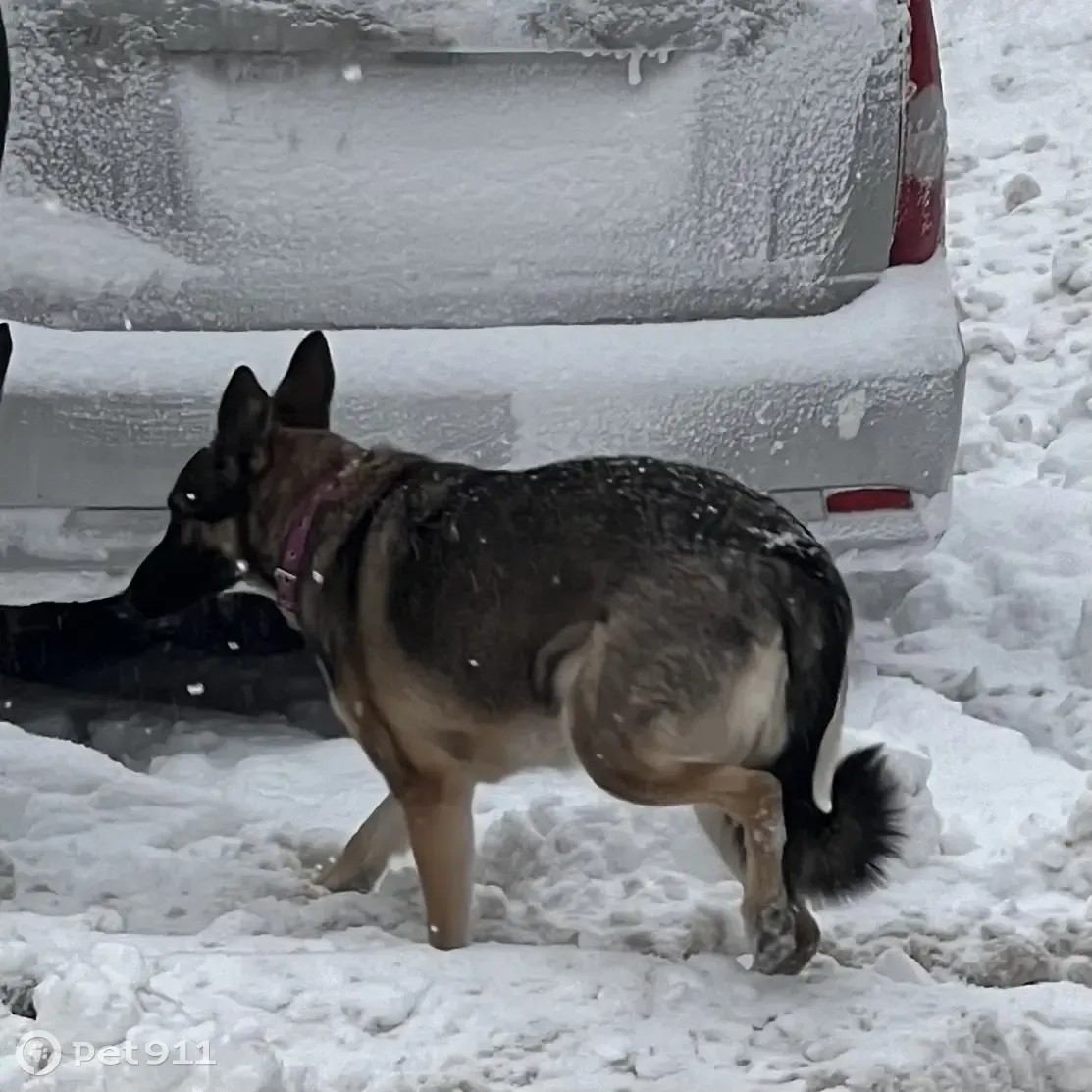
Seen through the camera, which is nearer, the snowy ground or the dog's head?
the snowy ground

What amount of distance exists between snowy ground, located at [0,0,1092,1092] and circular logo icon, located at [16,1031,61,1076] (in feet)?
0.07

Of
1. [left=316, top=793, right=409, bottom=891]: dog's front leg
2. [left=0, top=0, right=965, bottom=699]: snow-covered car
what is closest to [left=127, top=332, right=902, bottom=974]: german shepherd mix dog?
[left=316, top=793, right=409, bottom=891]: dog's front leg

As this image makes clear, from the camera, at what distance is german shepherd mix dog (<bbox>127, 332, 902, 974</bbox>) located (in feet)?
10.2

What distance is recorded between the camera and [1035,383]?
7.68m

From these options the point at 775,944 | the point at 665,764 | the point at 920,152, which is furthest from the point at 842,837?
the point at 920,152

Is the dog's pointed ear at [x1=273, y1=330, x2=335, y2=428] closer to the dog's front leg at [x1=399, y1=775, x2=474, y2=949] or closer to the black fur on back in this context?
the dog's front leg at [x1=399, y1=775, x2=474, y2=949]

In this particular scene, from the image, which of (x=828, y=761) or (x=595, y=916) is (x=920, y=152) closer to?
(x=828, y=761)

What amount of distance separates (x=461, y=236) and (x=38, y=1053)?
6.88 ft

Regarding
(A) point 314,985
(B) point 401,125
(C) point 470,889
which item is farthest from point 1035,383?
(A) point 314,985

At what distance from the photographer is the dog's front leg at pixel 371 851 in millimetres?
3693

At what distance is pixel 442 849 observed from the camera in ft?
11.0

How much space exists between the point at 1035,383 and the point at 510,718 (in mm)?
5085

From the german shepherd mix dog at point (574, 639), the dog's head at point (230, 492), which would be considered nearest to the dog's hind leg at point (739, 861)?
the german shepherd mix dog at point (574, 639)

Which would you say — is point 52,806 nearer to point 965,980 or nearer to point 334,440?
point 334,440
